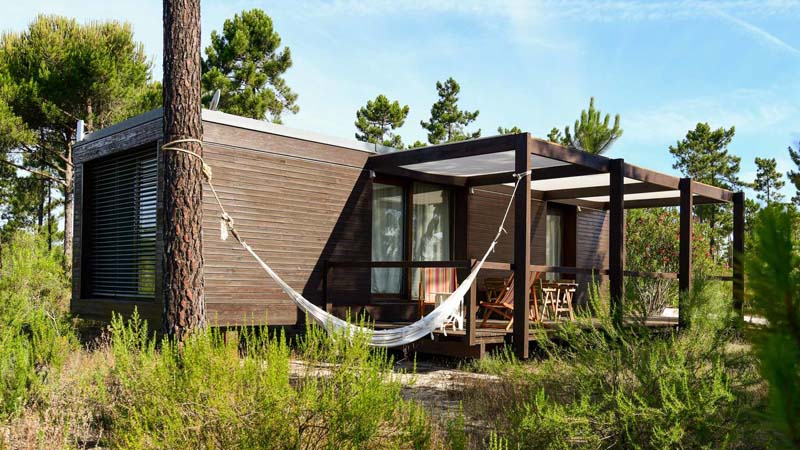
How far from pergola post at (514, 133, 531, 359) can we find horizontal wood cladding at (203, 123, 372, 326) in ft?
7.45

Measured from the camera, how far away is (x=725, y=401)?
347cm

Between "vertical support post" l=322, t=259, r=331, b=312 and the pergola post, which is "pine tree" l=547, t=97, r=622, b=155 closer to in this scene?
"vertical support post" l=322, t=259, r=331, b=312

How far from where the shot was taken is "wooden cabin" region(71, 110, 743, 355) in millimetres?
7125

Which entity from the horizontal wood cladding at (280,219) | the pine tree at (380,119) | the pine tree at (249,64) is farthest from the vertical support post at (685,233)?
the pine tree at (380,119)

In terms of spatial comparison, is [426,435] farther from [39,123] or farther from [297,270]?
[39,123]

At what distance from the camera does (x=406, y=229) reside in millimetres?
9352

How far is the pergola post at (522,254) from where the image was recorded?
6.65 m

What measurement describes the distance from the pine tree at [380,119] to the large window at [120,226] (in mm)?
16628

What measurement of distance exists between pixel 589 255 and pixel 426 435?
1014cm

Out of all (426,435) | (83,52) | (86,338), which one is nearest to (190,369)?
(426,435)

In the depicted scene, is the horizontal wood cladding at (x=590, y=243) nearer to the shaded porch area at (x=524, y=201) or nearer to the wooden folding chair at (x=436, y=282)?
the shaded porch area at (x=524, y=201)

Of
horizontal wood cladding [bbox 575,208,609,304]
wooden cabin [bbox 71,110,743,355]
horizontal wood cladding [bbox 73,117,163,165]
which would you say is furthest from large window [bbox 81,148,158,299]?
horizontal wood cladding [bbox 575,208,609,304]

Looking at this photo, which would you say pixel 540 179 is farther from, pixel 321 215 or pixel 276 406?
pixel 276 406

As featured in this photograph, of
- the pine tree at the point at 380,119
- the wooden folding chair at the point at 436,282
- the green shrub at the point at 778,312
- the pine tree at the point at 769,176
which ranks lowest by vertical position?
the wooden folding chair at the point at 436,282
